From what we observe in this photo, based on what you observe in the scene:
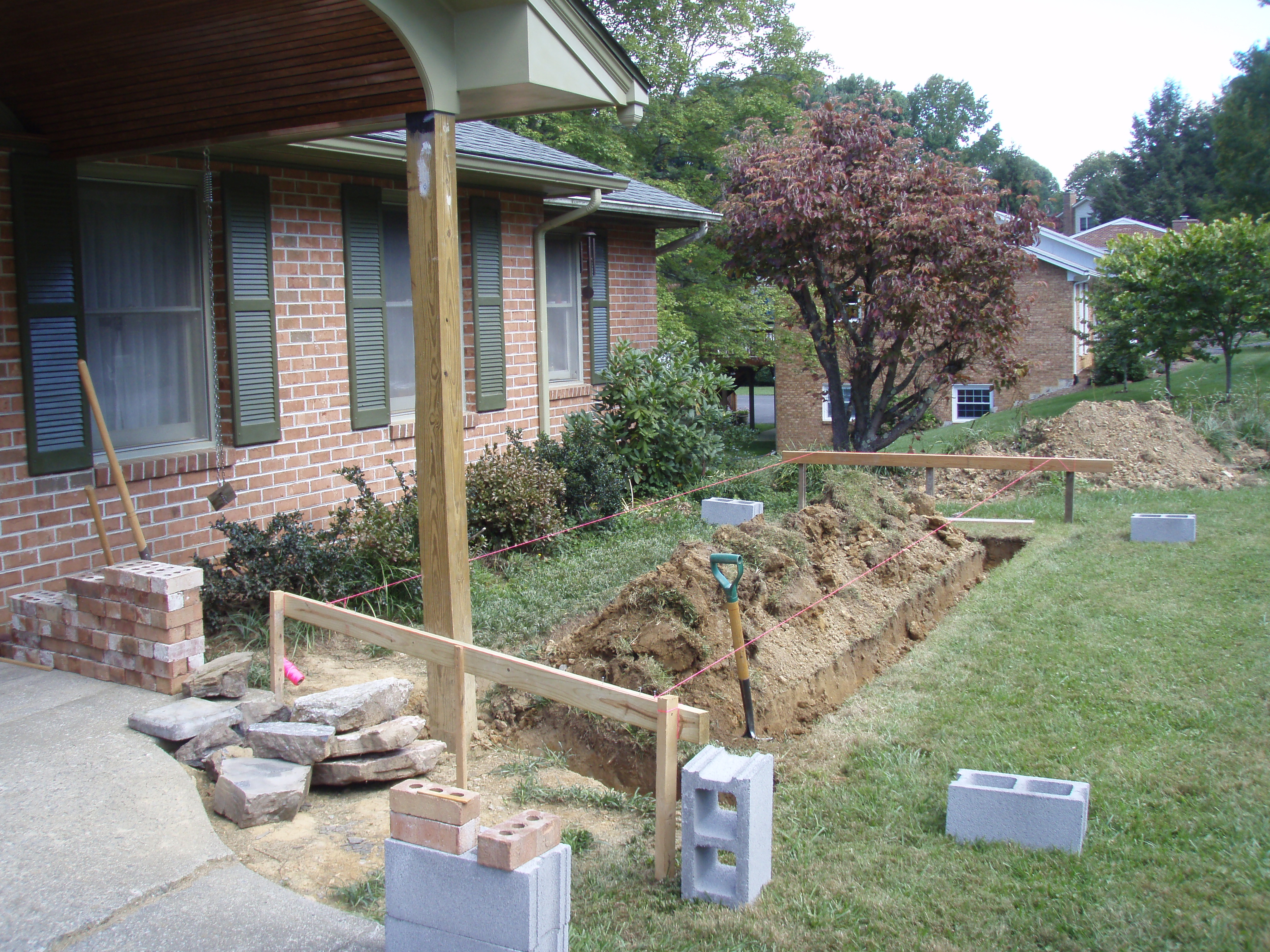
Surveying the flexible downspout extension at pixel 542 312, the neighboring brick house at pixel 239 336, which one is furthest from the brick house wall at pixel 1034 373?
the neighboring brick house at pixel 239 336

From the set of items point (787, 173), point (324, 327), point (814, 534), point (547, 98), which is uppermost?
point (787, 173)

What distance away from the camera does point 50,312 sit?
593 centimetres

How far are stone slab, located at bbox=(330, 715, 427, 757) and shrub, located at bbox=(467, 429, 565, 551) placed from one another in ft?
11.1

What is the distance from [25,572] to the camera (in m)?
5.84

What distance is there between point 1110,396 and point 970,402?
8302 millimetres

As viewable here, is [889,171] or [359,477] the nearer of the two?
[359,477]

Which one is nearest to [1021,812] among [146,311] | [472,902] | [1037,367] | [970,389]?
[472,902]

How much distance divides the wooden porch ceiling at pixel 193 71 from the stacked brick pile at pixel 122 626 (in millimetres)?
2487

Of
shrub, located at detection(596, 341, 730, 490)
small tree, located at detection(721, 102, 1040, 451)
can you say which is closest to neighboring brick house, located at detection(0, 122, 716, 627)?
shrub, located at detection(596, 341, 730, 490)

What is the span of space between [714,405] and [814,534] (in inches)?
147

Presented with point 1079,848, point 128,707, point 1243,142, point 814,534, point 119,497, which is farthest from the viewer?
point 1243,142

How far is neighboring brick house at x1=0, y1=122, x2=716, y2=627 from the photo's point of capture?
5.95m

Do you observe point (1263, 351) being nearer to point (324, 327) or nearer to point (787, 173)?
point (787, 173)

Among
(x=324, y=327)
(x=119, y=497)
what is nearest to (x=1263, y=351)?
(x=324, y=327)
